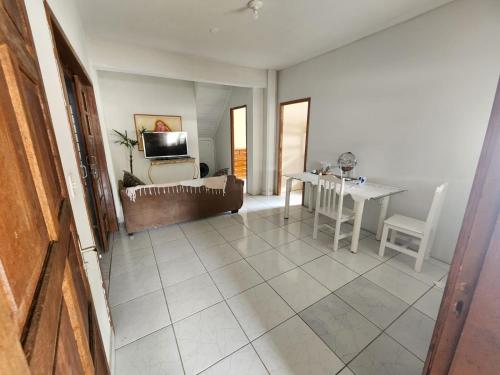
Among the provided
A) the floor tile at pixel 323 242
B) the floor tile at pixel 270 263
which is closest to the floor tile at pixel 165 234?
the floor tile at pixel 270 263

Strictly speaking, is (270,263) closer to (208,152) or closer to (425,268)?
(425,268)

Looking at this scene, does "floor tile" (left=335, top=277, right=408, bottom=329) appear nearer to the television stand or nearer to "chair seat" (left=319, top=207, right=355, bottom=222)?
Result: "chair seat" (left=319, top=207, right=355, bottom=222)

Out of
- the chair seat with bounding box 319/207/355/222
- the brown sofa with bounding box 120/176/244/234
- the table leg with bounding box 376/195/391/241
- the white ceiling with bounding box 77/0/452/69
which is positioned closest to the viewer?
the white ceiling with bounding box 77/0/452/69

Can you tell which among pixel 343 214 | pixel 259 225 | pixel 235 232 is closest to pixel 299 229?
pixel 259 225

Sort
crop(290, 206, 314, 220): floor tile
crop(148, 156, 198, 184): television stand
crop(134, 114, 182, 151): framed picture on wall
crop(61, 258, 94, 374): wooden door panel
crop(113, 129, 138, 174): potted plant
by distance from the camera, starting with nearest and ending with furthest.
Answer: crop(61, 258, 94, 374): wooden door panel
crop(290, 206, 314, 220): floor tile
crop(113, 129, 138, 174): potted plant
crop(134, 114, 182, 151): framed picture on wall
crop(148, 156, 198, 184): television stand

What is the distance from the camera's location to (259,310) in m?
1.65

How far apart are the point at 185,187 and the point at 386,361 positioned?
2.60m

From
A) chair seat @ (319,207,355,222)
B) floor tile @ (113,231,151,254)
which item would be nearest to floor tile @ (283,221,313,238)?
chair seat @ (319,207,355,222)

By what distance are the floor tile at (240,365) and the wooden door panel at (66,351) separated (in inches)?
32.4

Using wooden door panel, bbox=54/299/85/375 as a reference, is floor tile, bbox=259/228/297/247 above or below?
below

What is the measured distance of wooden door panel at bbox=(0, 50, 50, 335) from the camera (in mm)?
324

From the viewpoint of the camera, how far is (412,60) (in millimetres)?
2250

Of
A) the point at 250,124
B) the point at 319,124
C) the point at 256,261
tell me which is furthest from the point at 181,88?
the point at 256,261

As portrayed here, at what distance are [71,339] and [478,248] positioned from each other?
1093 millimetres
